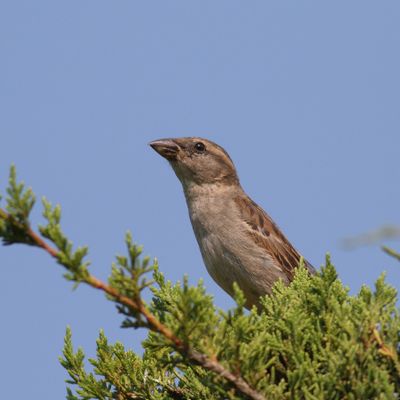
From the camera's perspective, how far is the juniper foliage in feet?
9.32

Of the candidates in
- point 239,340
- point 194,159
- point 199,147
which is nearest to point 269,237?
point 194,159

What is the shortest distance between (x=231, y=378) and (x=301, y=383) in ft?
1.77

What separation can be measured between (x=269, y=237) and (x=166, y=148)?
138 cm

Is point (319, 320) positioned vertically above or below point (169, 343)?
above

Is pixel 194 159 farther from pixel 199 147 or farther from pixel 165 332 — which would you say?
pixel 165 332

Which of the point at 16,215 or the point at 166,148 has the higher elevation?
the point at 166,148

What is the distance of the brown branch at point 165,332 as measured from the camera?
279 centimetres

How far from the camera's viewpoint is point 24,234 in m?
2.79

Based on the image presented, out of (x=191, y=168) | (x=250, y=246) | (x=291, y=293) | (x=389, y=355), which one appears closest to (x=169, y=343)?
(x=389, y=355)

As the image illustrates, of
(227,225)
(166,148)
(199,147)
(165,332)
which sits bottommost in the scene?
(165,332)

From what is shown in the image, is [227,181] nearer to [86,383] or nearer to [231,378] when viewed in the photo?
[86,383]

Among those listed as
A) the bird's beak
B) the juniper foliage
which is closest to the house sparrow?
the bird's beak

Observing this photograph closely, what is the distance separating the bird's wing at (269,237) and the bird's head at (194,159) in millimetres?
404

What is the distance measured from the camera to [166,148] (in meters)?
7.65
